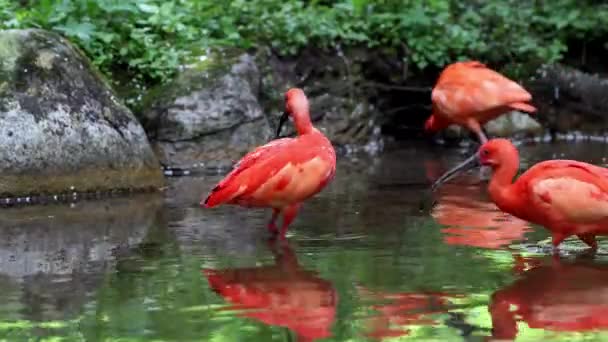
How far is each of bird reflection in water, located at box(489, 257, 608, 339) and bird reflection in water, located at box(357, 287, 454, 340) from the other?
0.28 meters

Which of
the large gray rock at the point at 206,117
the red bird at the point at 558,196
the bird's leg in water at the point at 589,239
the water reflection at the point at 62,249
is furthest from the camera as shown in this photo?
the large gray rock at the point at 206,117

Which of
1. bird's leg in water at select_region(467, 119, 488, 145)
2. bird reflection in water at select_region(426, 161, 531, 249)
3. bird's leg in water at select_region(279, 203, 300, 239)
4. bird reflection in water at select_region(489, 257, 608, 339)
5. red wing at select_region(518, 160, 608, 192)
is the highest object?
red wing at select_region(518, 160, 608, 192)

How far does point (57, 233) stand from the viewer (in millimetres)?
7879

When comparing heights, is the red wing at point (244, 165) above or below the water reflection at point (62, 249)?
above

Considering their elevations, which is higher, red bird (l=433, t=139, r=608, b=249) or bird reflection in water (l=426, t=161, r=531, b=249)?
red bird (l=433, t=139, r=608, b=249)

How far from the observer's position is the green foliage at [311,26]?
11.7 meters

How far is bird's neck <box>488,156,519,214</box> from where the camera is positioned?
22.8ft

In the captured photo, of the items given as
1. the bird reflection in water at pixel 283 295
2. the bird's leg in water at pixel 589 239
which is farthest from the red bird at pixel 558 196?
the bird reflection in water at pixel 283 295

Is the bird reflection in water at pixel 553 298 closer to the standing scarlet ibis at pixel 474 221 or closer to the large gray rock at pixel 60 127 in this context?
the standing scarlet ibis at pixel 474 221

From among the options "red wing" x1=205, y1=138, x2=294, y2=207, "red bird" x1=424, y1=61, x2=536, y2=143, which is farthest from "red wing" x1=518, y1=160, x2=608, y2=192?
"red bird" x1=424, y1=61, x2=536, y2=143

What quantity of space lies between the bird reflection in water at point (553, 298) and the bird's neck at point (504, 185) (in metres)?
0.44

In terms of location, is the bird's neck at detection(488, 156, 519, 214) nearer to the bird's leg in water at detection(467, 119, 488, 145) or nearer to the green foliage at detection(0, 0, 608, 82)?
the bird's leg in water at detection(467, 119, 488, 145)

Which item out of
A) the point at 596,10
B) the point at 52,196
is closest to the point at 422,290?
the point at 52,196

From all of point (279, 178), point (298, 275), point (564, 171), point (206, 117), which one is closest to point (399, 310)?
point (298, 275)
